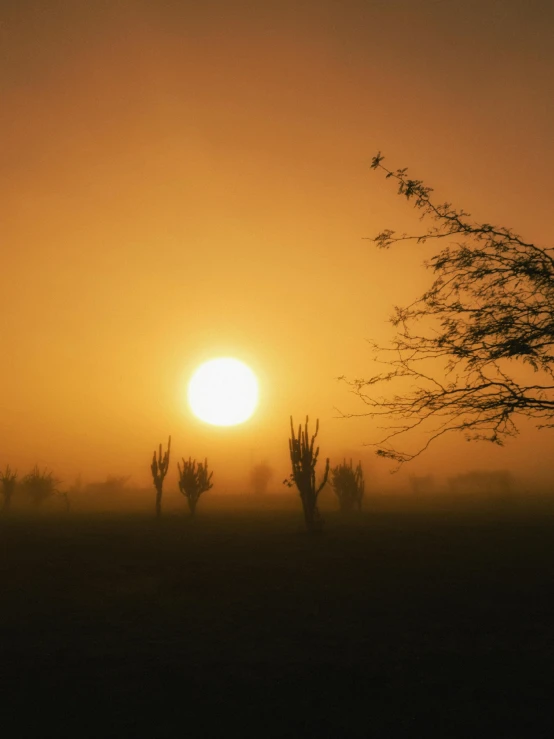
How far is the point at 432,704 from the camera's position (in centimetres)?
379

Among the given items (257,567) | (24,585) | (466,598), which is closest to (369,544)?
(257,567)

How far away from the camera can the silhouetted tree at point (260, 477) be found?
60750 mm

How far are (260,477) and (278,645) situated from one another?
5727 centimetres

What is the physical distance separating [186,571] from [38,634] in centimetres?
372

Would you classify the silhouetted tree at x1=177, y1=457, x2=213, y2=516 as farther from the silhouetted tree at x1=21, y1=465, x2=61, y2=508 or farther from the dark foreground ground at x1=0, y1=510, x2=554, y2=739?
the silhouetted tree at x1=21, y1=465, x2=61, y2=508

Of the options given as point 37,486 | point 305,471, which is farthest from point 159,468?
point 37,486

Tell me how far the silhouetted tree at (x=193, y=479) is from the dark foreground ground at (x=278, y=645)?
462 inches

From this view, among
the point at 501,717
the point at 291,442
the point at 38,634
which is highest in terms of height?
the point at 291,442

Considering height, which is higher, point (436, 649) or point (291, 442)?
point (291, 442)

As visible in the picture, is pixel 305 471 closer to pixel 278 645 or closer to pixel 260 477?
pixel 278 645

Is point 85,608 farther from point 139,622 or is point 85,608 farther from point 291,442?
point 291,442

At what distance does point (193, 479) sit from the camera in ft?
74.2

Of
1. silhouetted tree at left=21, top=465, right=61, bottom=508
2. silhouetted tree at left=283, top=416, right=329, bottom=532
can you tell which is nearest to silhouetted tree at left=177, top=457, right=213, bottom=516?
silhouetted tree at left=283, top=416, right=329, bottom=532

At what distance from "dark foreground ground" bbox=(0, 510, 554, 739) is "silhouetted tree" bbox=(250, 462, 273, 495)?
51.4m
